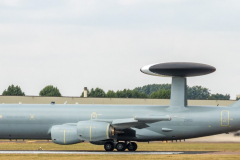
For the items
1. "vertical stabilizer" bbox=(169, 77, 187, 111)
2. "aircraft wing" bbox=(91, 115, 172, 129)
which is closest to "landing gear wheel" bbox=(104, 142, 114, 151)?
"aircraft wing" bbox=(91, 115, 172, 129)

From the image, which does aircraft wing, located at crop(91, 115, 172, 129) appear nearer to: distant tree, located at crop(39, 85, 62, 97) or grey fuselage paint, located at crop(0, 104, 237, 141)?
grey fuselage paint, located at crop(0, 104, 237, 141)

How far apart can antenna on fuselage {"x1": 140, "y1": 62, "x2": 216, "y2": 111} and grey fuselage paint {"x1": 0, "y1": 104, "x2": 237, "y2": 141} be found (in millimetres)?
912

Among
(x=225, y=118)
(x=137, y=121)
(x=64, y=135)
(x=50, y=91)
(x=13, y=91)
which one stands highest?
(x=50, y=91)

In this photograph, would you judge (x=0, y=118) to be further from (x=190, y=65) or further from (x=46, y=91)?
(x=46, y=91)

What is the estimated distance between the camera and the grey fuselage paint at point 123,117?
38.7 metres

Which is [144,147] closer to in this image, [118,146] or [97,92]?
[118,146]

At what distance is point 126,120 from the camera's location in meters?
37.6

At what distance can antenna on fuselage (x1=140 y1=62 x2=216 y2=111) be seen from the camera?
37.2 metres

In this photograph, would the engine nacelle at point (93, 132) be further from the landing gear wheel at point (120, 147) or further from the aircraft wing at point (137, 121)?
the landing gear wheel at point (120, 147)

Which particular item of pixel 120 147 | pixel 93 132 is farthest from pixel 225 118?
pixel 93 132

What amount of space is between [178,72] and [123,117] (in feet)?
20.5

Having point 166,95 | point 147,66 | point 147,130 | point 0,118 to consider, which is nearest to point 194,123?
point 147,130

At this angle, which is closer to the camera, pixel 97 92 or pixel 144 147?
pixel 144 147

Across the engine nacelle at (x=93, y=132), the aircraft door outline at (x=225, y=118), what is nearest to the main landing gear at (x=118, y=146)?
the engine nacelle at (x=93, y=132)
